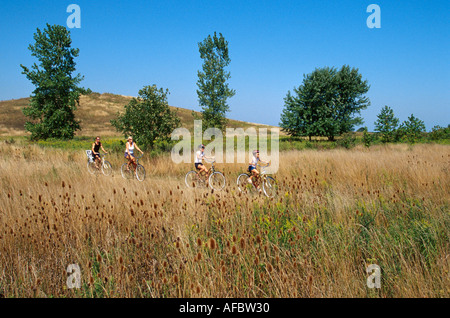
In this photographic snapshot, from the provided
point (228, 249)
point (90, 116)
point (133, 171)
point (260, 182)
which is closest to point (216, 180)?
point (260, 182)

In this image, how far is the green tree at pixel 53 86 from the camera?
28.5 m

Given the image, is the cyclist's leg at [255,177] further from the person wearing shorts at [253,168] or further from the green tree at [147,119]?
the green tree at [147,119]

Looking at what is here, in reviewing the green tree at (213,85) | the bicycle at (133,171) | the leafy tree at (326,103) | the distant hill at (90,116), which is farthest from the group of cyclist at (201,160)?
the distant hill at (90,116)

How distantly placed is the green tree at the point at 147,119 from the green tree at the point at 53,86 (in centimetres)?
1795

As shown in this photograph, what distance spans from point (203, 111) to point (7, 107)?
3604 inches

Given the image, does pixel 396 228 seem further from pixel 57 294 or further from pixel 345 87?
pixel 345 87

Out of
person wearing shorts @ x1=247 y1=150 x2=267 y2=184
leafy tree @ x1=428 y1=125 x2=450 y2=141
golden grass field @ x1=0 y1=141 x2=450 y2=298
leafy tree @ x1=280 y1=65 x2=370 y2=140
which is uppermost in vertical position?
leafy tree @ x1=280 y1=65 x2=370 y2=140

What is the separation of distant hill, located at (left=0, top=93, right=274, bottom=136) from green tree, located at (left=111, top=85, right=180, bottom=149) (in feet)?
116

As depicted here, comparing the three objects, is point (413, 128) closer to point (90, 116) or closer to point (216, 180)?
point (216, 180)

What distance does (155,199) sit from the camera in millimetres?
5578

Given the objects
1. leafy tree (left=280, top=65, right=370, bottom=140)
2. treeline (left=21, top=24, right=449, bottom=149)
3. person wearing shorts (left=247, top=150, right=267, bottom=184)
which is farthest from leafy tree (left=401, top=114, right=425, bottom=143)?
person wearing shorts (left=247, top=150, right=267, bottom=184)

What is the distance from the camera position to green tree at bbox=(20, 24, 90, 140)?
2845 centimetres

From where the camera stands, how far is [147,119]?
A: 1588cm

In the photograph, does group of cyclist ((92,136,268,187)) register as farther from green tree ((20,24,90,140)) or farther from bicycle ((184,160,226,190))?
green tree ((20,24,90,140))
